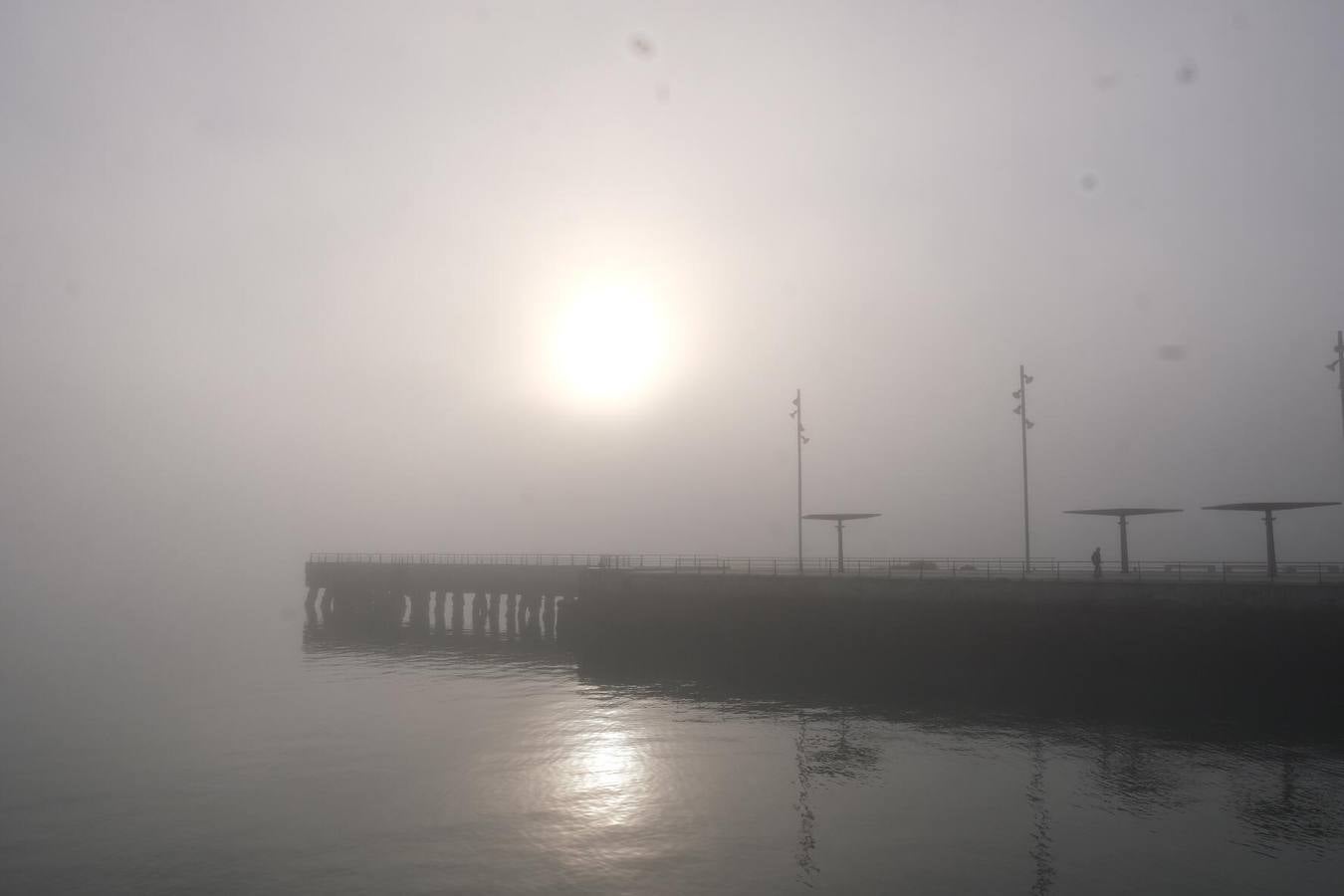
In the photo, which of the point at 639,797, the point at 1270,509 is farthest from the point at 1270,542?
the point at 639,797

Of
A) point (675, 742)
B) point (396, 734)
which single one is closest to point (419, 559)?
point (396, 734)

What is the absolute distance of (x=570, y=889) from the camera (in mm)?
20062

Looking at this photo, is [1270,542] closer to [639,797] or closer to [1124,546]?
[1124,546]

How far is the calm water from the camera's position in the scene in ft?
68.7

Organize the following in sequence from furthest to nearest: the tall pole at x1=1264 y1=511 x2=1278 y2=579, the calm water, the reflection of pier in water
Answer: the tall pole at x1=1264 y1=511 x2=1278 y2=579
the reflection of pier in water
the calm water

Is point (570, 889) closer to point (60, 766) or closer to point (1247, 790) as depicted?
point (1247, 790)

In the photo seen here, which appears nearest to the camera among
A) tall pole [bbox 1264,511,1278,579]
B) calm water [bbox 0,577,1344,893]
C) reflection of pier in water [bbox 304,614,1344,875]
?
calm water [bbox 0,577,1344,893]

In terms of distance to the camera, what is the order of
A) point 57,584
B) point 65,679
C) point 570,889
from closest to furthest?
point 570,889 < point 65,679 < point 57,584

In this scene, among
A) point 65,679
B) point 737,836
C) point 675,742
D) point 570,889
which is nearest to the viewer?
point 570,889

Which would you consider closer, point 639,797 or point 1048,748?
point 639,797

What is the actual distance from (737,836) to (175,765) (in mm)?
21842

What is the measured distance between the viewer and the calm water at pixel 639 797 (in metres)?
21.0

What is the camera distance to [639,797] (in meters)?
26.8

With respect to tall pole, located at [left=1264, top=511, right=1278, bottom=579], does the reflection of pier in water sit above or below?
below
